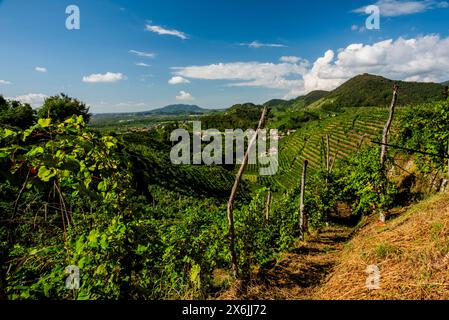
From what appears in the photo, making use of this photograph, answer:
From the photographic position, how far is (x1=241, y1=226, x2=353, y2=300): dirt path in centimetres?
575

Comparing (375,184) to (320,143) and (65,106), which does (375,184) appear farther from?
(320,143)

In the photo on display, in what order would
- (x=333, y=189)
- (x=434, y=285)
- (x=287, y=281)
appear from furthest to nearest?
(x=333, y=189) < (x=287, y=281) < (x=434, y=285)

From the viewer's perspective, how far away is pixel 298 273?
748 cm

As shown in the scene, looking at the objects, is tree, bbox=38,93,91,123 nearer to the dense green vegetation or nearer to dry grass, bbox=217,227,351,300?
the dense green vegetation

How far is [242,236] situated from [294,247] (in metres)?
5.60

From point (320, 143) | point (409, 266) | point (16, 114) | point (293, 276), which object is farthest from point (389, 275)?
point (320, 143)

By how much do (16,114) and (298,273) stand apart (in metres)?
31.2

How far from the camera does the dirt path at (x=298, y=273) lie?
5754 mm

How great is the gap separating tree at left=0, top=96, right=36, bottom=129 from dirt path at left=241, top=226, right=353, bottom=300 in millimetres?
25646

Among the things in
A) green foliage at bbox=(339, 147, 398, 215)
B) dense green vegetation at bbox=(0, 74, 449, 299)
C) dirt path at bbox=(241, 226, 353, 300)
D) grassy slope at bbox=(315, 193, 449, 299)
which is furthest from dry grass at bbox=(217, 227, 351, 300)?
green foliage at bbox=(339, 147, 398, 215)
